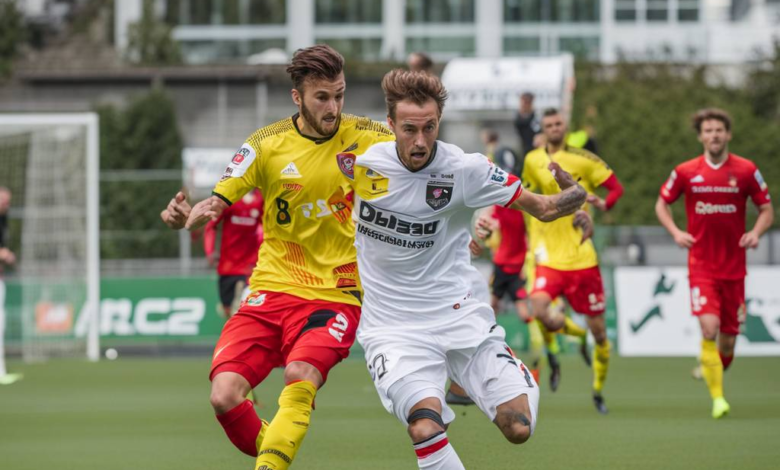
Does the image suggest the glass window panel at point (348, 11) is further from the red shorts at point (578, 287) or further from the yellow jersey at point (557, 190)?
the red shorts at point (578, 287)

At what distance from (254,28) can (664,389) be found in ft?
104

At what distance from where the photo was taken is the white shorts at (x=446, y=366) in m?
6.09

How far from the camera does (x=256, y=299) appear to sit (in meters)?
6.84

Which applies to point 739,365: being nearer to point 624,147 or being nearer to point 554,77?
point 554,77

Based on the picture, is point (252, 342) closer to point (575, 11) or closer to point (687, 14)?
point (687, 14)

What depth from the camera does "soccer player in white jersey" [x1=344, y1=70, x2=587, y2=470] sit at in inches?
239

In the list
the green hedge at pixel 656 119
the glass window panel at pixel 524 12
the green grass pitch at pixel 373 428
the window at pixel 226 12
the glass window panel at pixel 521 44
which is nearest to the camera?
the green grass pitch at pixel 373 428

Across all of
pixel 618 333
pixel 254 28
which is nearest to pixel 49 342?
pixel 618 333

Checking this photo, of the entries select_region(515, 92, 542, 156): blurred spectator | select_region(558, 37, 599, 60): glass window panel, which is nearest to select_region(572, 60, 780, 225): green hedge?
select_region(558, 37, 599, 60): glass window panel

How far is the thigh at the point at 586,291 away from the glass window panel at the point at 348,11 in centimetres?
3183

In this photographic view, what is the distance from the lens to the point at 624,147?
33.1 meters

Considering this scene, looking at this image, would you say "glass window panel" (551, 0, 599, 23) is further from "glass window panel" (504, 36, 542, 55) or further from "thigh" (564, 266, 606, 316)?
"thigh" (564, 266, 606, 316)

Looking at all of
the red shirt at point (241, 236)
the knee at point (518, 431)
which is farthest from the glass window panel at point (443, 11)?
the knee at point (518, 431)

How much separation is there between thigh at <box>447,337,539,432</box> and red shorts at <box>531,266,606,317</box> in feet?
18.1
